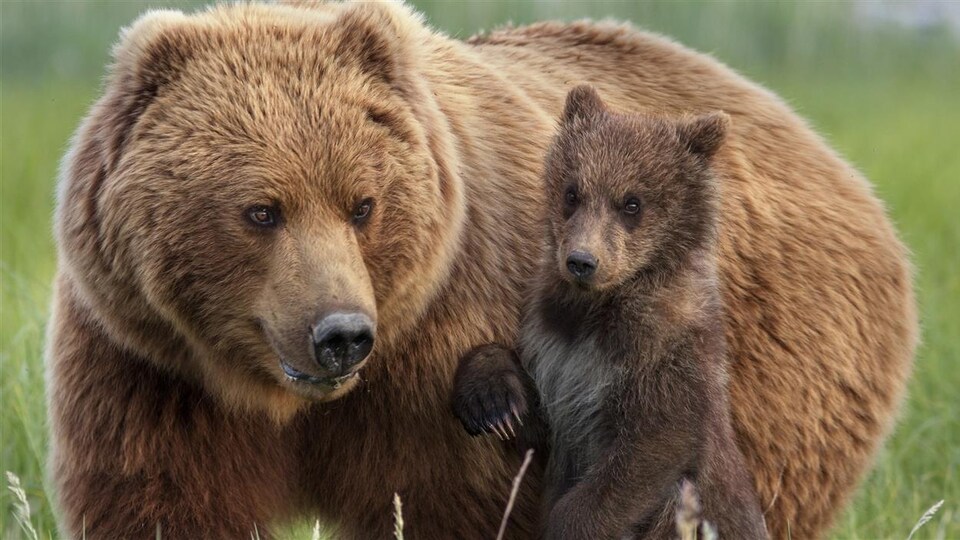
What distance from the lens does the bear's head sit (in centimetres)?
A: 414

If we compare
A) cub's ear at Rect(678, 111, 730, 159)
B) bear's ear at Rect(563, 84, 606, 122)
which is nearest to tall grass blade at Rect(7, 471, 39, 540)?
bear's ear at Rect(563, 84, 606, 122)

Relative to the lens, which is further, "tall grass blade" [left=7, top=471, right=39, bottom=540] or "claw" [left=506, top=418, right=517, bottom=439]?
"claw" [left=506, top=418, right=517, bottom=439]

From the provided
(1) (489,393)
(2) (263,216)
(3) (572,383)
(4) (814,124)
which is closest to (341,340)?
(2) (263,216)

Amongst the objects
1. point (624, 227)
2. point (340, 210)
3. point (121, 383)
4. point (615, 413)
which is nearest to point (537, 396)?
point (615, 413)

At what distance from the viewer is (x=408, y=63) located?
15.1 ft

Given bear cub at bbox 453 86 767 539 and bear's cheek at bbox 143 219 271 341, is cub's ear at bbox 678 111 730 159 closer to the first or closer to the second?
bear cub at bbox 453 86 767 539

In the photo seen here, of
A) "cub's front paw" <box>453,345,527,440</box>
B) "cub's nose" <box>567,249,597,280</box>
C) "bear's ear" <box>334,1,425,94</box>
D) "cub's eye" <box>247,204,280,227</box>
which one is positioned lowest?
"cub's front paw" <box>453,345,527,440</box>

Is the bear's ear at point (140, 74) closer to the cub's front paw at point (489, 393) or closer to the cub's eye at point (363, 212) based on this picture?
the cub's eye at point (363, 212)

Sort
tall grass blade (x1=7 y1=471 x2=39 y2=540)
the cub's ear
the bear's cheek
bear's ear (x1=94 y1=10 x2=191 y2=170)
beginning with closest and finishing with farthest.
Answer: tall grass blade (x1=7 y1=471 x2=39 y2=540)
the bear's cheek
bear's ear (x1=94 y1=10 x2=191 y2=170)
the cub's ear

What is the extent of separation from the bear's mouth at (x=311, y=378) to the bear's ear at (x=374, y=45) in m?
0.93

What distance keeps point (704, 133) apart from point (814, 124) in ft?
9.35

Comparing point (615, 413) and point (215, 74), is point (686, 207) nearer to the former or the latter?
point (615, 413)

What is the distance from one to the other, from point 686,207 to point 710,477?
813 millimetres

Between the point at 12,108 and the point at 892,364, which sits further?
the point at 12,108
